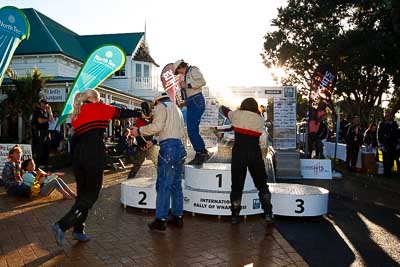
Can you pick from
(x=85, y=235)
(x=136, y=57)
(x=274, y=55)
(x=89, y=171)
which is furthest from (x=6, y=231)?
(x=136, y=57)

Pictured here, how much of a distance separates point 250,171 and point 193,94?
1640 millimetres

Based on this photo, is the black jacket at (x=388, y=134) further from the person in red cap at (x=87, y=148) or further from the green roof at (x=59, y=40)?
the green roof at (x=59, y=40)

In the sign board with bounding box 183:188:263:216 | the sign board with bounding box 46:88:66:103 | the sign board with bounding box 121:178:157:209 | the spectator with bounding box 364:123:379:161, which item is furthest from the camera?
the sign board with bounding box 46:88:66:103

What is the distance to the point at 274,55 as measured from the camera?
2734cm

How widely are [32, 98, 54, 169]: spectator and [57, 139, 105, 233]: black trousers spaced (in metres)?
7.35

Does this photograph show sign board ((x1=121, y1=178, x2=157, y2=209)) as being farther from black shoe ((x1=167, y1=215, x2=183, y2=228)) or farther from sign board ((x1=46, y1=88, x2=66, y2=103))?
sign board ((x1=46, y1=88, x2=66, y2=103))

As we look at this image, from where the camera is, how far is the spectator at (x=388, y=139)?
12.5 m

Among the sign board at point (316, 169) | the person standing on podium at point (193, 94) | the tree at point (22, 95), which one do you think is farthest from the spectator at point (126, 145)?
the person standing on podium at point (193, 94)

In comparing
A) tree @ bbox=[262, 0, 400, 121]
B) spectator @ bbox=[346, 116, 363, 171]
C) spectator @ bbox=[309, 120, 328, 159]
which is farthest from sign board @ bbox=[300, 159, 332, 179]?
tree @ bbox=[262, 0, 400, 121]

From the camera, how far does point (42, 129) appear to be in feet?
39.5

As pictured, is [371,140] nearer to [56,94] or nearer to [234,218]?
[234,218]

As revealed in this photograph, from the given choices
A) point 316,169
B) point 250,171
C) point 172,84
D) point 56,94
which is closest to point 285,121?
point 316,169

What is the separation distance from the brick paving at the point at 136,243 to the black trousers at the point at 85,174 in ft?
1.23

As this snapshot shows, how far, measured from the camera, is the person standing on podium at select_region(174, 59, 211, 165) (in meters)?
6.78
